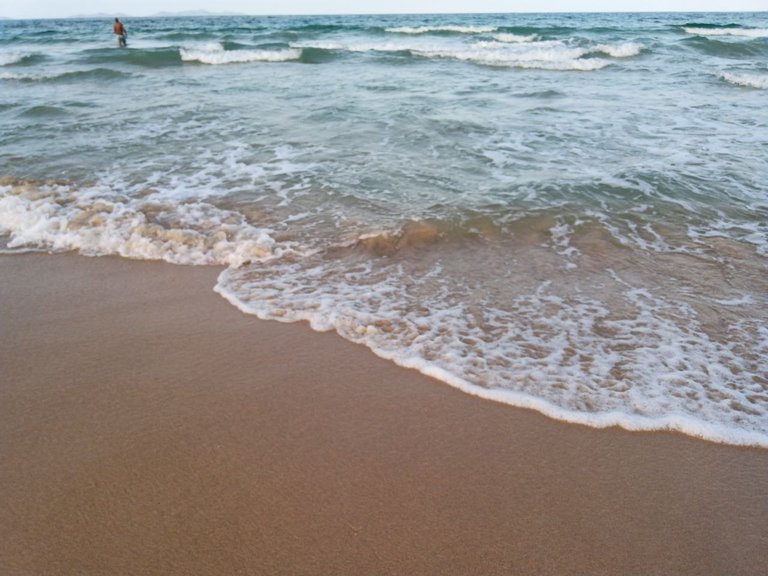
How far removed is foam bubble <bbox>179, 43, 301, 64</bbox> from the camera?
771 inches

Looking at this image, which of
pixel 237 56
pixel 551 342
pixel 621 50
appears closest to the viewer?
pixel 551 342

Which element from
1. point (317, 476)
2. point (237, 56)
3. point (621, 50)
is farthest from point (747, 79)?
point (237, 56)

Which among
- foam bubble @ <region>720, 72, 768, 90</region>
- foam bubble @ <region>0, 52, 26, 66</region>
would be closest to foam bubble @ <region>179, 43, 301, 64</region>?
foam bubble @ <region>0, 52, 26, 66</region>

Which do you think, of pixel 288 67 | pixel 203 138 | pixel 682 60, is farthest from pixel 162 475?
pixel 682 60

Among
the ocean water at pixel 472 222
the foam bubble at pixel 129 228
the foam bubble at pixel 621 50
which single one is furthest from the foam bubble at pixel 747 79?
the foam bubble at pixel 129 228

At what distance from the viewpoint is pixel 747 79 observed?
13297mm

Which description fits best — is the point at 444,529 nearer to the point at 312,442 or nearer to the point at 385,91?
the point at 312,442

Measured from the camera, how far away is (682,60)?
17.9m

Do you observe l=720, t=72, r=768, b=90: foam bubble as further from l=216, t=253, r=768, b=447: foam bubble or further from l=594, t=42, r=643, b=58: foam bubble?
l=216, t=253, r=768, b=447: foam bubble

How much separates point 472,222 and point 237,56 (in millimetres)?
19086

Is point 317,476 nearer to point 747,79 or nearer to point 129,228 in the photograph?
point 129,228

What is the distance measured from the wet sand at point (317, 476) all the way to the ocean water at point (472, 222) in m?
0.28

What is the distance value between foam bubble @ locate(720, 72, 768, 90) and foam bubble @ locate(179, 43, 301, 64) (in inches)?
Result: 562

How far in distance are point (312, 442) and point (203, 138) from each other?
258 inches
